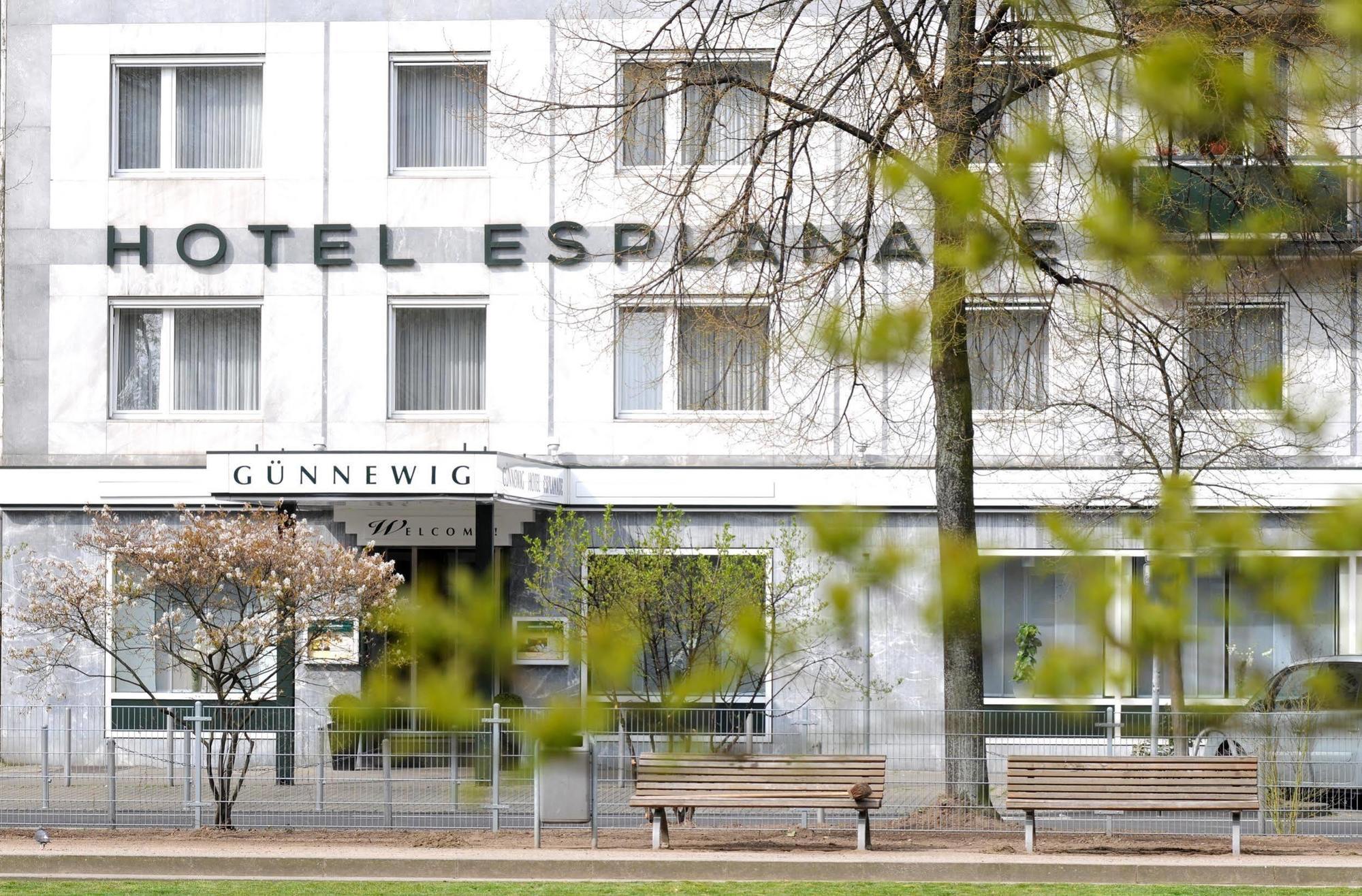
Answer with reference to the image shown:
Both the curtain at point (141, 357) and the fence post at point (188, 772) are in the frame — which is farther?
the curtain at point (141, 357)

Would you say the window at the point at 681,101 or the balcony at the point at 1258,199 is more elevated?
the window at the point at 681,101

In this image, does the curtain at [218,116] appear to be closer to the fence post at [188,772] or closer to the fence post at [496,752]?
the fence post at [188,772]

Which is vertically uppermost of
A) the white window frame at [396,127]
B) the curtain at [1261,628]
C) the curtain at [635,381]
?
the white window frame at [396,127]

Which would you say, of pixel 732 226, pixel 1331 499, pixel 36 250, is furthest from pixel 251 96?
pixel 1331 499

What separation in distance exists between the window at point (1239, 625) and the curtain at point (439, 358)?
21.1 m

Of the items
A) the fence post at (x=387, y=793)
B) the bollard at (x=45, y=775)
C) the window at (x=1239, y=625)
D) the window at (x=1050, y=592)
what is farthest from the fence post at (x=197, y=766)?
the window at (x=1239, y=625)

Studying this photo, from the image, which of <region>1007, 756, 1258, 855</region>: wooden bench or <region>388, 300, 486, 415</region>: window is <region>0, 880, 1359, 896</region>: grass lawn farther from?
<region>388, 300, 486, 415</region>: window

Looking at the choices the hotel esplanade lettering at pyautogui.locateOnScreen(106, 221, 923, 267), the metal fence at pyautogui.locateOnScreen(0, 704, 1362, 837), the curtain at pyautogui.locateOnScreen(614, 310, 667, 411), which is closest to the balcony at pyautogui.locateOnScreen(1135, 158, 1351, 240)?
the metal fence at pyautogui.locateOnScreen(0, 704, 1362, 837)

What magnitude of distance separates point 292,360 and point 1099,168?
22172 millimetres

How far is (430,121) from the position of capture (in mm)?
24062

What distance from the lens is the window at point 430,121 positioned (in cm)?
2391

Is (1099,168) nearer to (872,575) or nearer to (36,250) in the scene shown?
(872,575)

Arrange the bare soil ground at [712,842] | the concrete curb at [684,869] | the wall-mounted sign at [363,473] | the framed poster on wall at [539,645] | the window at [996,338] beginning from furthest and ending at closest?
1. the wall-mounted sign at [363,473]
2. the bare soil ground at [712,842]
3. the concrete curb at [684,869]
4. the window at [996,338]
5. the framed poster on wall at [539,645]

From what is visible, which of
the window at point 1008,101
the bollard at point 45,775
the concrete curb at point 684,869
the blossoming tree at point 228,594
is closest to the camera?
the window at point 1008,101
